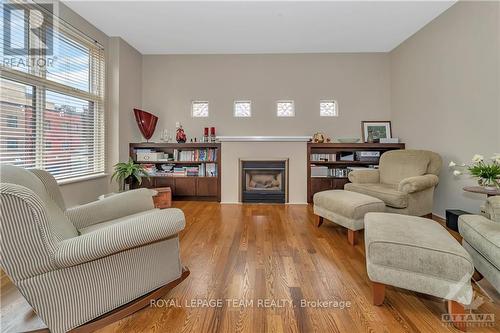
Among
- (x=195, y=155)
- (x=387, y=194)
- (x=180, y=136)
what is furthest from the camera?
(x=195, y=155)

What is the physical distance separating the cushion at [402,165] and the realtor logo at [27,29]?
4.71 metres

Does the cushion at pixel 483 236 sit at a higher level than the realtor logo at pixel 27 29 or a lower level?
lower

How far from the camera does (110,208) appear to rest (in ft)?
6.03

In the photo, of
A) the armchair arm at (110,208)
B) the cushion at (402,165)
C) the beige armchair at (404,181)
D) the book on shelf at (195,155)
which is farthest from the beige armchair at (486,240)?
the book on shelf at (195,155)

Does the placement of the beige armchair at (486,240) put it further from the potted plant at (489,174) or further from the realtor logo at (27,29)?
the realtor logo at (27,29)

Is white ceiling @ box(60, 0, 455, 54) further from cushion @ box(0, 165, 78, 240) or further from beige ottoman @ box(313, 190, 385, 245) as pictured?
cushion @ box(0, 165, 78, 240)

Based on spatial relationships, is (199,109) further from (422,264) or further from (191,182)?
(422,264)

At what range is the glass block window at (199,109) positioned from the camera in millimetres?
4699

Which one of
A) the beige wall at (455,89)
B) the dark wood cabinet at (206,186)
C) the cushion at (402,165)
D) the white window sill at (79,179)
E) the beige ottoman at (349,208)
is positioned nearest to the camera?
the beige ottoman at (349,208)

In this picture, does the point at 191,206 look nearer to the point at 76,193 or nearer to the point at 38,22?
the point at 76,193

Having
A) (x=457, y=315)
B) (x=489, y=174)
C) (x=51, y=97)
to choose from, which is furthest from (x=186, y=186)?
(x=489, y=174)

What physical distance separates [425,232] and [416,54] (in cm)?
344

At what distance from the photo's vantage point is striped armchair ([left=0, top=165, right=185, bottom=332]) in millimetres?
1058

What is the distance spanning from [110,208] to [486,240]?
8.55 ft
